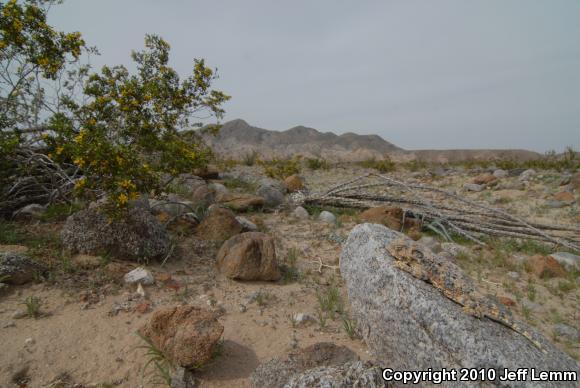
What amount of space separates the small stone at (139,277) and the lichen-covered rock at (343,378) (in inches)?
72.6

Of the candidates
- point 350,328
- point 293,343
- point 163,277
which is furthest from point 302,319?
point 163,277

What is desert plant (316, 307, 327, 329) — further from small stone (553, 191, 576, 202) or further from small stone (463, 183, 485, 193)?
small stone (463, 183, 485, 193)

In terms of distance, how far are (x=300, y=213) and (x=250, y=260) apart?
223 centimetres

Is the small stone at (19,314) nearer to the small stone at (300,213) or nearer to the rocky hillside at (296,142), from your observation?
the small stone at (300,213)

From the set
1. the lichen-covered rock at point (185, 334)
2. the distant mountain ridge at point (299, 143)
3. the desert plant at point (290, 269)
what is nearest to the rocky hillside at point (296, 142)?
the distant mountain ridge at point (299, 143)

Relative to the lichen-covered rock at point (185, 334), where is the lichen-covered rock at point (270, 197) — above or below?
above

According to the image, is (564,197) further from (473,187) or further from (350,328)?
(350,328)

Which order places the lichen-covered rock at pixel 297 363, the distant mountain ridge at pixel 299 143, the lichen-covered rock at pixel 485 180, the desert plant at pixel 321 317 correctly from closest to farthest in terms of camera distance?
the lichen-covered rock at pixel 297 363
the desert plant at pixel 321 317
the lichen-covered rock at pixel 485 180
the distant mountain ridge at pixel 299 143

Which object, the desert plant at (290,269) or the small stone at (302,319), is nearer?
the small stone at (302,319)

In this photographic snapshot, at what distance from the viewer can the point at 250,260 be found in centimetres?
327

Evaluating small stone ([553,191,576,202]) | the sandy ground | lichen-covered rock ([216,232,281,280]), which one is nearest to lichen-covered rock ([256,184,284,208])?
the sandy ground

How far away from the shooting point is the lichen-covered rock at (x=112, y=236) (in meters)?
3.24

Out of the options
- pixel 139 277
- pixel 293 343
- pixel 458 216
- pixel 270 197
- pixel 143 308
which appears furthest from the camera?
pixel 270 197

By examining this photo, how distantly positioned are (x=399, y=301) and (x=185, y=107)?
397cm
